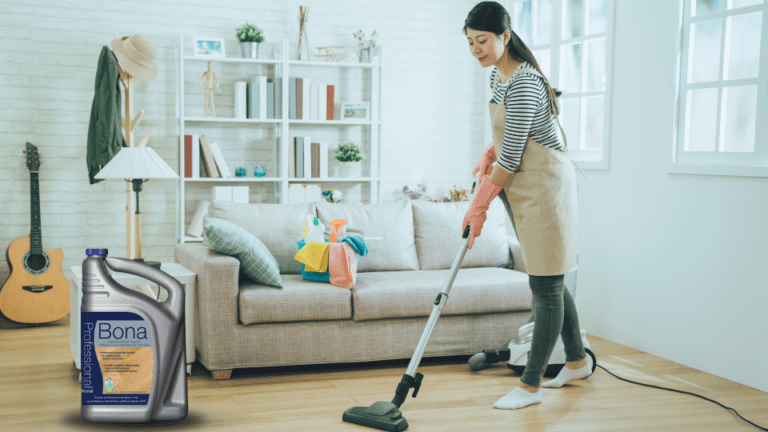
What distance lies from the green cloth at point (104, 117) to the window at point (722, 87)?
128 inches

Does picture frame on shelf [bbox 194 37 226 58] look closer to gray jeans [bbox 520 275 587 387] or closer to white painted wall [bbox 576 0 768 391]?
white painted wall [bbox 576 0 768 391]

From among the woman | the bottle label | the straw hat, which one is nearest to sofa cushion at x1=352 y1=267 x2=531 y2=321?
the woman

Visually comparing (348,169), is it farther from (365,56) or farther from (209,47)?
(209,47)

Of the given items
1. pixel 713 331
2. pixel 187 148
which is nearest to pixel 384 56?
pixel 187 148

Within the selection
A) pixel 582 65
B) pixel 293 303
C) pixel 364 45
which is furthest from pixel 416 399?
pixel 364 45

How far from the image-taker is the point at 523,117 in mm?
2613

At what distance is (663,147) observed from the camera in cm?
378

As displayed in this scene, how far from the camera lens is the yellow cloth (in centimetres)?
337

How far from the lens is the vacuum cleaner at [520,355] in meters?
3.26

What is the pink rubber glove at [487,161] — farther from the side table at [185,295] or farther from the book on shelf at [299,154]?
the book on shelf at [299,154]

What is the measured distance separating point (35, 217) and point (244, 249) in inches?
78.2

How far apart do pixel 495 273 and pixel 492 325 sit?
0.30m

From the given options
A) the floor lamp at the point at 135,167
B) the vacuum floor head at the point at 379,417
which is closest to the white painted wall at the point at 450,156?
the floor lamp at the point at 135,167

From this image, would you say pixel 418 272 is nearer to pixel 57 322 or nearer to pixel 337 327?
pixel 337 327
